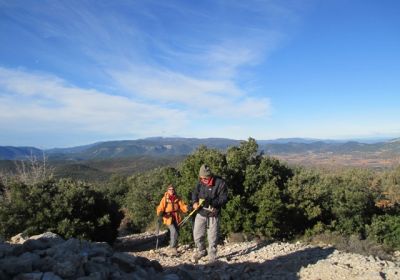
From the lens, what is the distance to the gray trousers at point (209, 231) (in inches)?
406

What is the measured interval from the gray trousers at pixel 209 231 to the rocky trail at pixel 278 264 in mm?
349

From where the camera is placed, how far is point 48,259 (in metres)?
7.20

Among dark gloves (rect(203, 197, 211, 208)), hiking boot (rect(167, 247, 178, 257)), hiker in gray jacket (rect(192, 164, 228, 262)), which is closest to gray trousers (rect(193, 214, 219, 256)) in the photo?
hiker in gray jacket (rect(192, 164, 228, 262))

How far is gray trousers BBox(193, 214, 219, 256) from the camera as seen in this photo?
33.9 ft

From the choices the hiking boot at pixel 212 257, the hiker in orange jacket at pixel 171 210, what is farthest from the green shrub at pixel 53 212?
the hiking boot at pixel 212 257

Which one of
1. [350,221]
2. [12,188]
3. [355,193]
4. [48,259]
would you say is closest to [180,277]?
[48,259]

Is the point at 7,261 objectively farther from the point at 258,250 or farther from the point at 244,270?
the point at 258,250

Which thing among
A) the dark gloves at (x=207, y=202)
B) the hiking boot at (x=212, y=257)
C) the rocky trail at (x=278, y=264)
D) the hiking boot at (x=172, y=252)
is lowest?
the hiking boot at (x=172, y=252)

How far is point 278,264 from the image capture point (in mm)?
10414

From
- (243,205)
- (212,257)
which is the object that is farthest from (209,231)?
(243,205)

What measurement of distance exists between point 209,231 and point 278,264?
1.84 metres

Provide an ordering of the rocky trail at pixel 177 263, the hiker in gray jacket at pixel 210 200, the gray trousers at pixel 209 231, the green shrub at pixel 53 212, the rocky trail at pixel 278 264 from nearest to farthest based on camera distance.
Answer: the rocky trail at pixel 177 263 < the rocky trail at pixel 278 264 < the hiker in gray jacket at pixel 210 200 < the gray trousers at pixel 209 231 < the green shrub at pixel 53 212

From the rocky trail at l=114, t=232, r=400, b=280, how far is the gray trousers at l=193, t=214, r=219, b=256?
0.35 meters

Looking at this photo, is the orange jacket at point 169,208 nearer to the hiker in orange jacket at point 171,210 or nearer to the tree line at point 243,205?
the hiker in orange jacket at point 171,210
